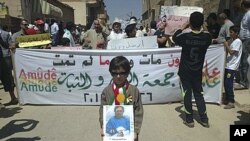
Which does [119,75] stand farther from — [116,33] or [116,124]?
[116,33]

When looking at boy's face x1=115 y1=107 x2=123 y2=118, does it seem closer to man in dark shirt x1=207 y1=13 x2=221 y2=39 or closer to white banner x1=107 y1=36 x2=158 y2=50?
white banner x1=107 y1=36 x2=158 y2=50

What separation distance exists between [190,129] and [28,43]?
399 centimetres

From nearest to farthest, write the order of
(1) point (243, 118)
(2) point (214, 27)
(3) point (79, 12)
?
(1) point (243, 118) → (2) point (214, 27) → (3) point (79, 12)

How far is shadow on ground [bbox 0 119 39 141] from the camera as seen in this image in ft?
19.8

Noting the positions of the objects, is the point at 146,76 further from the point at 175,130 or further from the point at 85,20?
the point at 85,20

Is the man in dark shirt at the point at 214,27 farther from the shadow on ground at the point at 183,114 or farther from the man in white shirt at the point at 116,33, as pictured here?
the shadow on ground at the point at 183,114

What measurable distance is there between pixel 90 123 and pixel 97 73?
4.90 feet

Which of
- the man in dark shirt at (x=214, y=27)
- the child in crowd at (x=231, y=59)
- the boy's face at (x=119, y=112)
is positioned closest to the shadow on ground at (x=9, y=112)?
the child in crowd at (x=231, y=59)

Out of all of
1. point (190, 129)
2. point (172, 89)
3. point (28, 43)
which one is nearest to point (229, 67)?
point (172, 89)

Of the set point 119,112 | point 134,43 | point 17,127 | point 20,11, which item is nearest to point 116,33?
point 134,43

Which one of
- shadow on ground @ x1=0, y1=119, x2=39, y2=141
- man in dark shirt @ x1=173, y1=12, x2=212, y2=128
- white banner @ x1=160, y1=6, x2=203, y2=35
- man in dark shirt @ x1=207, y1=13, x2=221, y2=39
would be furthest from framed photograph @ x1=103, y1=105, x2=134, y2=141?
man in dark shirt @ x1=207, y1=13, x2=221, y2=39

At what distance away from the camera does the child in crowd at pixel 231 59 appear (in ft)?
23.3

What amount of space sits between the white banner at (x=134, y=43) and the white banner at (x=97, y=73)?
587 mm

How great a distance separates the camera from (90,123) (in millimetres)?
6492
